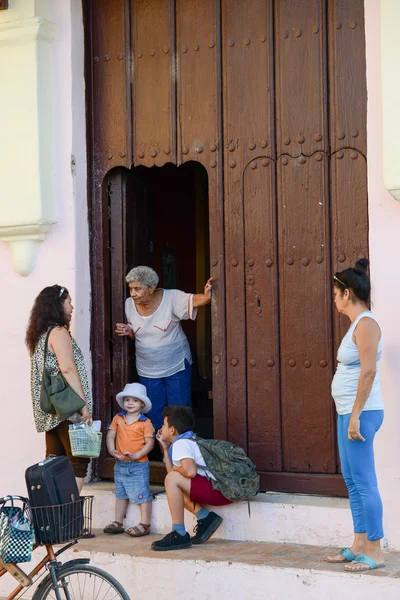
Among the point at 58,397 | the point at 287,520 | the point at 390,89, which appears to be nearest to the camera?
the point at 390,89

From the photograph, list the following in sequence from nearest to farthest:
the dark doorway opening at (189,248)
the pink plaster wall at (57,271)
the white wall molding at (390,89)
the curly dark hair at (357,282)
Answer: the curly dark hair at (357,282) < the white wall molding at (390,89) < the pink plaster wall at (57,271) < the dark doorway opening at (189,248)

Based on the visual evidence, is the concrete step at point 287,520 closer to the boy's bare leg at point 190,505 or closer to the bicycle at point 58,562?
the boy's bare leg at point 190,505

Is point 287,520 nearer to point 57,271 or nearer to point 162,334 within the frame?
point 162,334

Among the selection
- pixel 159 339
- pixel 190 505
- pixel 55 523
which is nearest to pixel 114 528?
pixel 190 505

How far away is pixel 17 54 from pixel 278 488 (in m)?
3.40

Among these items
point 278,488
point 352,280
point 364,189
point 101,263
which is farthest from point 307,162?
point 278,488

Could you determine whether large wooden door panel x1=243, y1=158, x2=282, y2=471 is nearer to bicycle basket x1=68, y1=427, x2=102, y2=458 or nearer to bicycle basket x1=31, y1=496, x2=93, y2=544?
bicycle basket x1=68, y1=427, x2=102, y2=458

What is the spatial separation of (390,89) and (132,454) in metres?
2.79

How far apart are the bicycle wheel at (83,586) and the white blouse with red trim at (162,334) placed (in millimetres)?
2035

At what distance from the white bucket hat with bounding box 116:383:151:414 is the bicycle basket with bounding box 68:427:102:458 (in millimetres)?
474

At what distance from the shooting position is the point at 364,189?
5.89m

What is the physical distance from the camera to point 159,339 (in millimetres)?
6746

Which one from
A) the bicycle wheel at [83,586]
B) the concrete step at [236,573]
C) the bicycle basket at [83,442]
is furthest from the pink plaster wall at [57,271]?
the bicycle wheel at [83,586]

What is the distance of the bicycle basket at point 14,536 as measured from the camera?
430 cm
